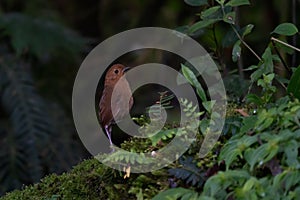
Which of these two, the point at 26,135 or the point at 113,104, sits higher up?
the point at 26,135

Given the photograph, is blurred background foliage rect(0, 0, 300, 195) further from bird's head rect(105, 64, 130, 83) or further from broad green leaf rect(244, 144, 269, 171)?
broad green leaf rect(244, 144, 269, 171)

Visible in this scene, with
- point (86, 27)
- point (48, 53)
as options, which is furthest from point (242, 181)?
point (86, 27)

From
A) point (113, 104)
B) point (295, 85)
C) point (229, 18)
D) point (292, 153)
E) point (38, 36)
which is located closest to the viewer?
point (292, 153)

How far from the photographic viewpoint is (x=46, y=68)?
532 cm

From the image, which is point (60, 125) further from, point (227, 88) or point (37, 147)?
point (227, 88)

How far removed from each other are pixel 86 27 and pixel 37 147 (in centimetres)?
243

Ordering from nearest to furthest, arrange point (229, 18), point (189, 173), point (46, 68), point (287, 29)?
point (189, 173) → point (287, 29) → point (229, 18) → point (46, 68)

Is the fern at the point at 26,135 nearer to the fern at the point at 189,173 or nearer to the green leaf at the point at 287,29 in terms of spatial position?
the green leaf at the point at 287,29

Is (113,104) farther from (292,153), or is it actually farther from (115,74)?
(292,153)

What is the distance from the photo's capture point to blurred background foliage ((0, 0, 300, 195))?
14.7 feet

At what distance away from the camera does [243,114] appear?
7.51 feet

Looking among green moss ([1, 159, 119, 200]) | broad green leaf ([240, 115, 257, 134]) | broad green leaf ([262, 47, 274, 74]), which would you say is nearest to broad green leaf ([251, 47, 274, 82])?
broad green leaf ([262, 47, 274, 74])

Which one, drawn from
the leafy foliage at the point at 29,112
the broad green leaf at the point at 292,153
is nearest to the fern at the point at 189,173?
the broad green leaf at the point at 292,153

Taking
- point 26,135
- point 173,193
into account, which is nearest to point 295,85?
point 173,193
